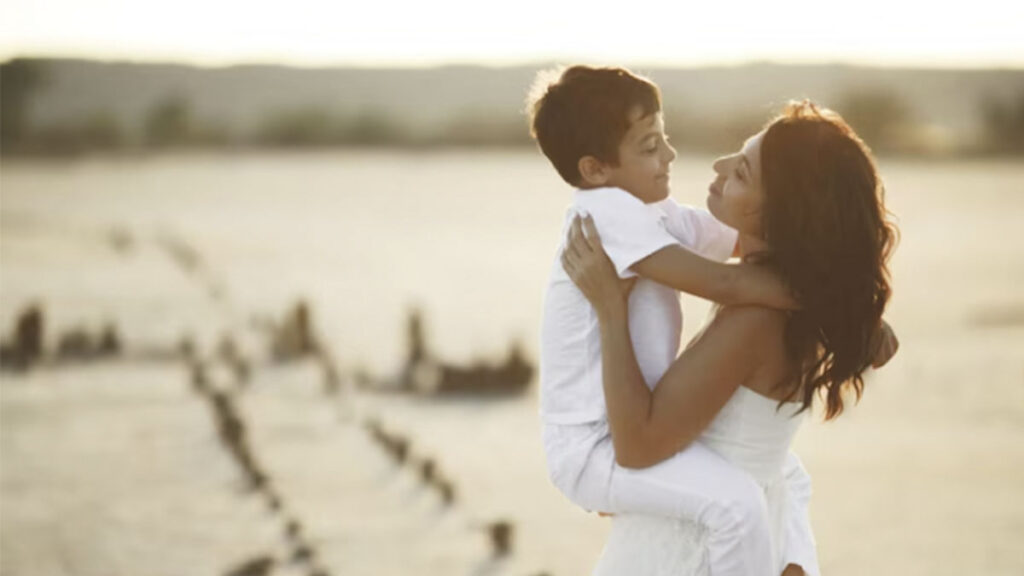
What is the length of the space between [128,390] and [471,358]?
2.37 meters

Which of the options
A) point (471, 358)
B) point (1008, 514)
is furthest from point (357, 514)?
point (471, 358)

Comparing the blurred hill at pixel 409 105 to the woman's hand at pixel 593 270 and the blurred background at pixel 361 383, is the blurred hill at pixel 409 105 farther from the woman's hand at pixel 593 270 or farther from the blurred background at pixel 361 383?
the woman's hand at pixel 593 270

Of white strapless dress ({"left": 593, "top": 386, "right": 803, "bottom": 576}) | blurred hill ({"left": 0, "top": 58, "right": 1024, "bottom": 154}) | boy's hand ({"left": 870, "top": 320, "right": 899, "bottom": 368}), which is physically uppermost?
boy's hand ({"left": 870, "top": 320, "right": 899, "bottom": 368})

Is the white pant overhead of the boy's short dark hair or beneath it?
beneath

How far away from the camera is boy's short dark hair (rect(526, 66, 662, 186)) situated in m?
3.59

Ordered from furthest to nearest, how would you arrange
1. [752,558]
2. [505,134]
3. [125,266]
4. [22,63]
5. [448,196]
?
[22,63]
[505,134]
[448,196]
[125,266]
[752,558]

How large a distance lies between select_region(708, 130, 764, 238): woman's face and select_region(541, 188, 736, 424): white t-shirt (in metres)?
0.14

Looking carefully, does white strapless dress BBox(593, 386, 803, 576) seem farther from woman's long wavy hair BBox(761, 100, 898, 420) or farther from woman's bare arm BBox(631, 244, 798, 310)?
woman's bare arm BBox(631, 244, 798, 310)

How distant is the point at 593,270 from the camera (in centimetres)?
342

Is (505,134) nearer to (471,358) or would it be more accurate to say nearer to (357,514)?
(471,358)

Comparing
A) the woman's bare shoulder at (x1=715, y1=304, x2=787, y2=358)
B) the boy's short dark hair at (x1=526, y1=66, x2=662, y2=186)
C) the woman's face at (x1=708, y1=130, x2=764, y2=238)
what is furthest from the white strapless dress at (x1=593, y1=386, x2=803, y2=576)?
the boy's short dark hair at (x1=526, y1=66, x2=662, y2=186)

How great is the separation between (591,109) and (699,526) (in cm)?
90

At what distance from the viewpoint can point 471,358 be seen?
11.9m

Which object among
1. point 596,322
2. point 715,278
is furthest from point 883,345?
point 596,322
